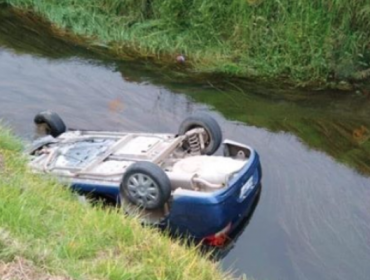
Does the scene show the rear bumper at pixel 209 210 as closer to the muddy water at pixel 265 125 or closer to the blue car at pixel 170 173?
the blue car at pixel 170 173

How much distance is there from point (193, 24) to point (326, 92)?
9.43ft

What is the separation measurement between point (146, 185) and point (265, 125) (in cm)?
370

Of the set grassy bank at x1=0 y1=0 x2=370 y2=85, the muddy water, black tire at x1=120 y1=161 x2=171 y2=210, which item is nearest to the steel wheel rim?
black tire at x1=120 y1=161 x2=171 y2=210

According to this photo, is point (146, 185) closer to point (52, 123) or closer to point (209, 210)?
point (209, 210)

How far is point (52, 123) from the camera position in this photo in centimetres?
964

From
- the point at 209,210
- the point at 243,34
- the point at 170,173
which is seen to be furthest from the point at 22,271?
→ the point at 243,34

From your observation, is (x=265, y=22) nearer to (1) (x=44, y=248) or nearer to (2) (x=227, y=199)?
(2) (x=227, y=199)

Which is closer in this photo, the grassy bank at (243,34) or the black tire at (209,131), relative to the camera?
the black tire at (209,131)

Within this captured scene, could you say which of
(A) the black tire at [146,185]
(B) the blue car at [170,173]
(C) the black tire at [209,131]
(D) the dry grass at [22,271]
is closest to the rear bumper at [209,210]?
(B) the blue car at [170,173]

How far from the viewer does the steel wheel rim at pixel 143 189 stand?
7.46 m

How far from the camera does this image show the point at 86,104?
11266 mm

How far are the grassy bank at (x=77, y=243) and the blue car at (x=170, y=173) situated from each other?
1491 millimetres

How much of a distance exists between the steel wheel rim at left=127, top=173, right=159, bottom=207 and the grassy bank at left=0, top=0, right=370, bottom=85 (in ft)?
17.1

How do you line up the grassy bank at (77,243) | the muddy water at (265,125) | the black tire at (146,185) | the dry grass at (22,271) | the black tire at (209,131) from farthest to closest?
1. the black tire at (209,131)
2. the muddy water at (265,125)
3. the black tire at (146,185)
4. the grassy bank at (77,243)
5. the dry grass at (22,271)
